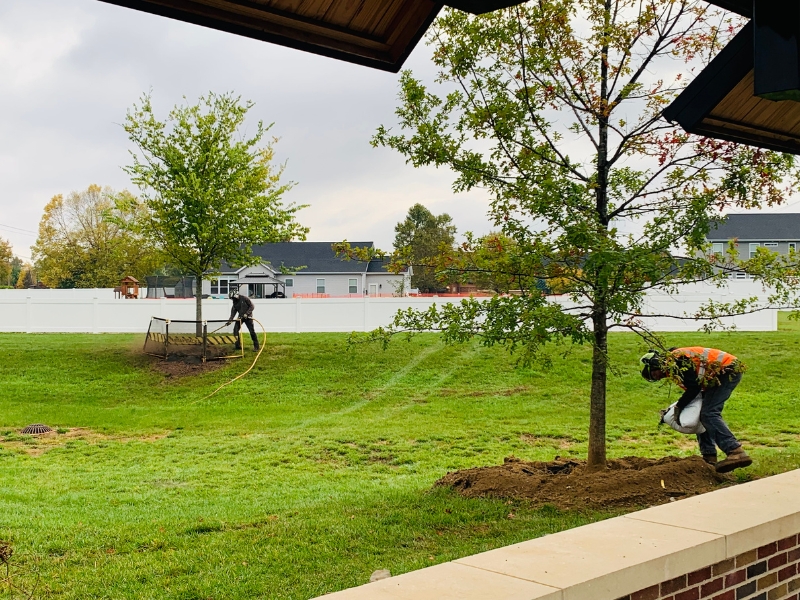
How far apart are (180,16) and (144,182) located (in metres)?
18.6

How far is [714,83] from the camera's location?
163 inches

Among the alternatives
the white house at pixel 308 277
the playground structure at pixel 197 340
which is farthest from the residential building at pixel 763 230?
the playground structure at pixel 197 340

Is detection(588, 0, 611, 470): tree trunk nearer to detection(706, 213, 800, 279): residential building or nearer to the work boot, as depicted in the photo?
the work boot

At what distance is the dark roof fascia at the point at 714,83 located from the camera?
155 inches

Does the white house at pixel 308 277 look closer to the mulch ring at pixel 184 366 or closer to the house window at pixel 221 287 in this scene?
the house window at pixel 221 287

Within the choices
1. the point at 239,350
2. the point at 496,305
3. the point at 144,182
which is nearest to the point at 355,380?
the point at 239,350

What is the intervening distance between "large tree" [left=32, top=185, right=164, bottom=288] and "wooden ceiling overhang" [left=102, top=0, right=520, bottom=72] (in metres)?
49.1

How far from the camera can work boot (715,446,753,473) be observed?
23.7 ft

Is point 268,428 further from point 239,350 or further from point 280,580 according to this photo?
point 280,580

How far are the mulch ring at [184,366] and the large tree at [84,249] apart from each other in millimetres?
32490

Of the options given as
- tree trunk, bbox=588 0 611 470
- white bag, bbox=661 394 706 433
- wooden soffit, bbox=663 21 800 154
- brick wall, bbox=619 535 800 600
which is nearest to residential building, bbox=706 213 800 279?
tree trunk, bbox=588 0 611 470

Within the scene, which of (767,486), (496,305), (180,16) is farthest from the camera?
(496,305)

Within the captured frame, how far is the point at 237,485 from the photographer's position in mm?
9328

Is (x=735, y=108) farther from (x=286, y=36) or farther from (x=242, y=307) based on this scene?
(x=242, y=307)
